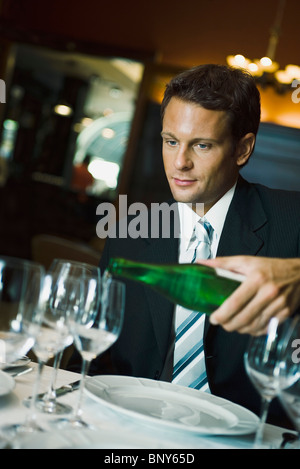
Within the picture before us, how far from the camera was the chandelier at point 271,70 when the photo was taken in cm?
541

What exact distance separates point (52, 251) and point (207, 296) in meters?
3.48

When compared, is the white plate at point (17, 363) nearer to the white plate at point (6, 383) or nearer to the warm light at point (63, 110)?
the white plate at point (6, 383)

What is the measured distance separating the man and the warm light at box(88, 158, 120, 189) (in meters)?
6.91

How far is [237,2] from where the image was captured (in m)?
5.94

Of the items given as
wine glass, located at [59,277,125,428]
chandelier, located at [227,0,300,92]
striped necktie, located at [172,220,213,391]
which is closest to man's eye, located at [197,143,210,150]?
striped necktie, located at [172,220,213,391]

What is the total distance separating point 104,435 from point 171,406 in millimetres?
250

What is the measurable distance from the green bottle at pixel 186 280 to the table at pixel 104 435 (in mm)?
259

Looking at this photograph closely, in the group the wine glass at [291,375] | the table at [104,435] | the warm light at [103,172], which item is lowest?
the table at [104,435]

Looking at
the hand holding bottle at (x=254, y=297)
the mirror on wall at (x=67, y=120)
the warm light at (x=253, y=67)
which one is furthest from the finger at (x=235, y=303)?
the mirror on wall at (x=67, y=120)

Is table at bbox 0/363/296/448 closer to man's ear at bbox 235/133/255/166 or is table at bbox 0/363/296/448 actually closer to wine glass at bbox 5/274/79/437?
wine glass at bbox 5/274/79/437

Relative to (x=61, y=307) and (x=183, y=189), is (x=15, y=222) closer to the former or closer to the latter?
(x=183, y=189)

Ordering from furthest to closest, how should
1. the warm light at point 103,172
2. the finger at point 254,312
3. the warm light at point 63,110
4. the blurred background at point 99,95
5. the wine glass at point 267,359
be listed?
the warm light at point 103,172, the warm light at point 63,110, the blurred background at point 99,95, the finger at point 254,312, the wine glass at point 267,359

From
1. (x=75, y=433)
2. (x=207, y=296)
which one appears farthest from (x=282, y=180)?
(x=75, y=433)

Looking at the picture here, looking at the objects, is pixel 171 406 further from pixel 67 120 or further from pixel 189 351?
pixel 67 120
